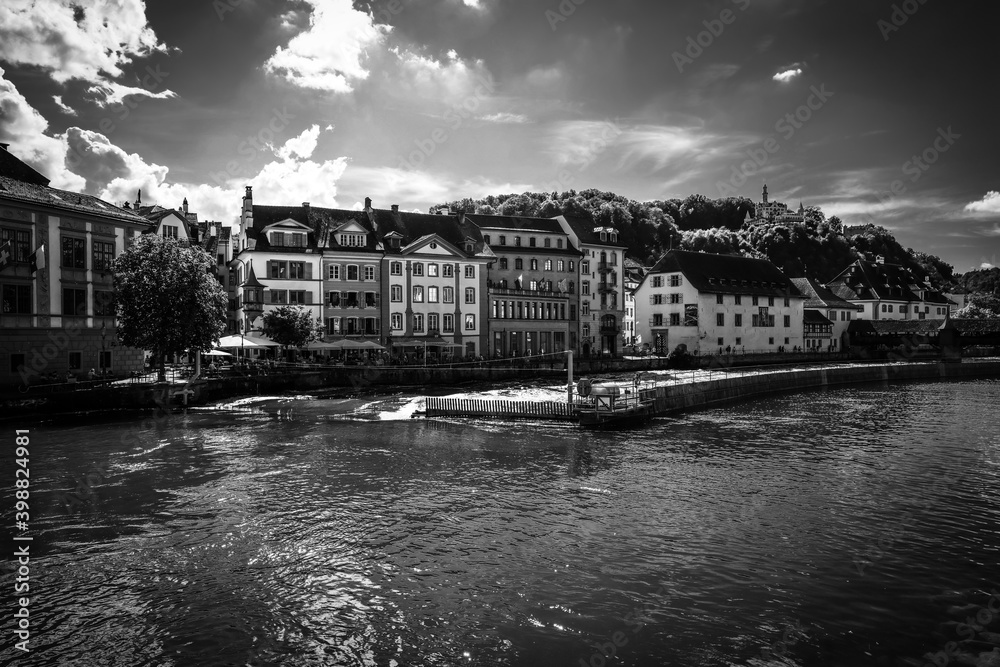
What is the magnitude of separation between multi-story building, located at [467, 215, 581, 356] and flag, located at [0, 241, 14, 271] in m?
46.2

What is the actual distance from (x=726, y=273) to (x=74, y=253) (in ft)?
277

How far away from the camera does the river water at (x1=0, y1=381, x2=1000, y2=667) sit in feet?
46.1

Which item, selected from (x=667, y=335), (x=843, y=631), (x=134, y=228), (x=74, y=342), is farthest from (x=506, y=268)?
(x=843, y=631)

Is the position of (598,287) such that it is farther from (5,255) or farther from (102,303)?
(5,255)

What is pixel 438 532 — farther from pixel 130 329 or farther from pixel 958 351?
pixel 958 351

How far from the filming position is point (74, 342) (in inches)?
1897

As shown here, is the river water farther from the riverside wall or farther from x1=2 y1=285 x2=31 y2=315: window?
the riverside wall

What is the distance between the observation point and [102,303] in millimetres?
50625

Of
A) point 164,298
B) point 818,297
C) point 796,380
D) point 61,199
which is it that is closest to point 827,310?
point 818,297

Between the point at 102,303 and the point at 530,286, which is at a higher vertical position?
the point at 530,286

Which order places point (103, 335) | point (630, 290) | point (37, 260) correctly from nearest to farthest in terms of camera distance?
point (37, 260)
point (103, 335)
point (630, 290)

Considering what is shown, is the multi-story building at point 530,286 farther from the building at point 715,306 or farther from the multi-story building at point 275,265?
the multi-story building at point 275,265

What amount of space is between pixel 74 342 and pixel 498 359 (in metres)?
40.1

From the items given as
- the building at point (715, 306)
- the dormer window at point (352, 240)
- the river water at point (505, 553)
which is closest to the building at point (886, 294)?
the building at point (715, 306)
